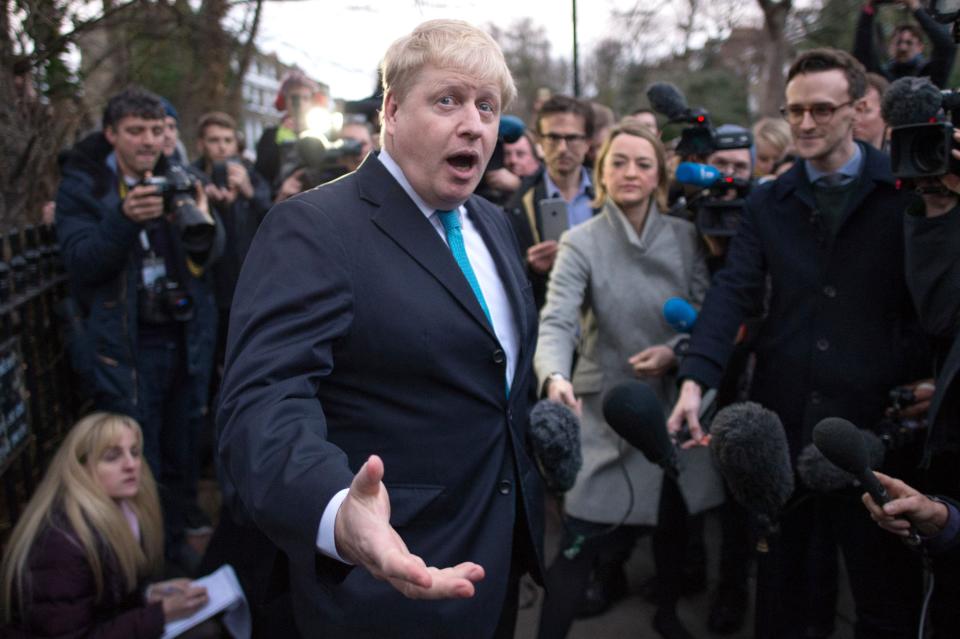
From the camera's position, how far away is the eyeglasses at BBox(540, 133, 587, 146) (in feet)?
15.0

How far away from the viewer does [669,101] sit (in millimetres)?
3656

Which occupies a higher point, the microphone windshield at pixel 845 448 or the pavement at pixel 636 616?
the microphone windshield at pixel 845 448

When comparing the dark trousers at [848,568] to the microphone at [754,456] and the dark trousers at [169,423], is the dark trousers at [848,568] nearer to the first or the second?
the microphone at [754,456]

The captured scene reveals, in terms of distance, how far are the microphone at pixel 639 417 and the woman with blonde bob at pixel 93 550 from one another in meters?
1.67

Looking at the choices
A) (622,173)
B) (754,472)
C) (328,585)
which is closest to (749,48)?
(622,173)

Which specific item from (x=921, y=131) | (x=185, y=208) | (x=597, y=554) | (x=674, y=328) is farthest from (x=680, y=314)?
(x=185, y=208)

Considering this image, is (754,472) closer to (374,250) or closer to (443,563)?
(443,563)

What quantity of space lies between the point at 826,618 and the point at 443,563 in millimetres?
2055

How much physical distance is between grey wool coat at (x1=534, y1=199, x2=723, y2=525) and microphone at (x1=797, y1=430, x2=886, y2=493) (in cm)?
77

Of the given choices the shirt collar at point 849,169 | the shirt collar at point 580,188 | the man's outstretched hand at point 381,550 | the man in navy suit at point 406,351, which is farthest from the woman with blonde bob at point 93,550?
the shirt collar at point 849,169

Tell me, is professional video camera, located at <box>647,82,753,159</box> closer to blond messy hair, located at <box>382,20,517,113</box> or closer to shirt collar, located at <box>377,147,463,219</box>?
blond messy hair, located at <box>382,20,517,113</box>

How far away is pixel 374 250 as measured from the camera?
1.81 metres

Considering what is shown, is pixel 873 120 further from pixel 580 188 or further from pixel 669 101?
pixel 580 188

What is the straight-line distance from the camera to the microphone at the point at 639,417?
8.73 ft
